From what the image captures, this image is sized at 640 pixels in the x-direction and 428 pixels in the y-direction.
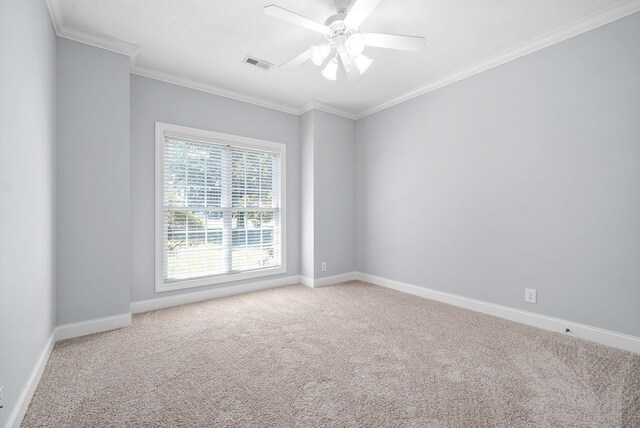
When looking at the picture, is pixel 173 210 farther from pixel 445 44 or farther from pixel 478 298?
pixel 478 298

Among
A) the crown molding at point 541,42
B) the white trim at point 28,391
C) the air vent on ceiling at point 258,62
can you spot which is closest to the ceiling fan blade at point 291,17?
the air vent on ceiling at point 258,62

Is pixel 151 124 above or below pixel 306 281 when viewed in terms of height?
above

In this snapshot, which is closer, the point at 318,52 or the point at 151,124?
the point at 318,52

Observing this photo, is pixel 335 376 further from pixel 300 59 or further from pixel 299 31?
pixel 299 31

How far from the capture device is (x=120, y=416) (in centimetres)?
153

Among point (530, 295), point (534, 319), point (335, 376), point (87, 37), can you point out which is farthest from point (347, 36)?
point (534, 319)

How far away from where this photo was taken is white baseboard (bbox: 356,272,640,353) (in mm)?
2233

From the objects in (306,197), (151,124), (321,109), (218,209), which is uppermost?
(321,109)

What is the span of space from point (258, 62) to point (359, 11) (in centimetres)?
153

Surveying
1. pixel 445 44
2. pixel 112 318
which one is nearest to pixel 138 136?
pixel 112 318

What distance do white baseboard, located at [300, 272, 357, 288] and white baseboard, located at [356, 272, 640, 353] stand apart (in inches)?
30.1

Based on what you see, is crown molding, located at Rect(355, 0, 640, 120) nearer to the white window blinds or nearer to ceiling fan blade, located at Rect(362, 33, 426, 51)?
ceiling fan blade, located at Rect(362, 33, 426, 51)

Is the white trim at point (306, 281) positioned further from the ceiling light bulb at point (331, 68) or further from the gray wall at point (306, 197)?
the ceiling light bulb at point (331, 68)

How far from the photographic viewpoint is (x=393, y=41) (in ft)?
6.77
